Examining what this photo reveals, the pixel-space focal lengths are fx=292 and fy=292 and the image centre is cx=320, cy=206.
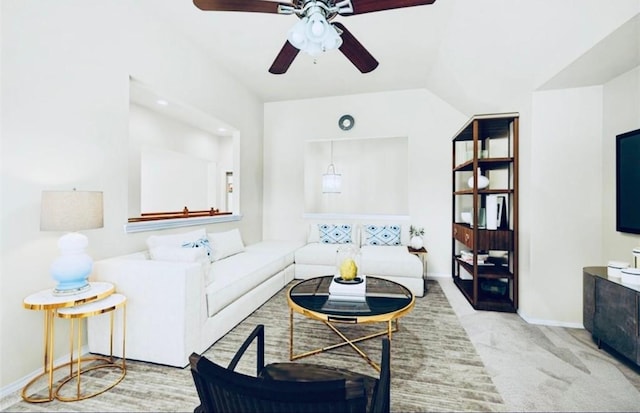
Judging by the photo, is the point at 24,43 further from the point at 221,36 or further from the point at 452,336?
the point at 452,336

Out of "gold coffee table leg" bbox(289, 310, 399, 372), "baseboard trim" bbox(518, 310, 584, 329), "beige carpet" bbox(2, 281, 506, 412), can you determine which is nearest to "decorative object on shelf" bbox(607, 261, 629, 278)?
"baseboard trim" bbox(518, 310, 584, 329)

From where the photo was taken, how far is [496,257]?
3863 mm

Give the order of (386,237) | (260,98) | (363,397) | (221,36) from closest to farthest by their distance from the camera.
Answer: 1. (363,397)
2. (221,36)
3. (386,237)
4. (260,98)

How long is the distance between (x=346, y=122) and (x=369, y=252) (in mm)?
2342

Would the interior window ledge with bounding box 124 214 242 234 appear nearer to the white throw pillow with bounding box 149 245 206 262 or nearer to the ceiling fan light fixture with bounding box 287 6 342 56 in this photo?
the white throw pillow with bounding box 149 245 206 262

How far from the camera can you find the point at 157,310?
2.14m

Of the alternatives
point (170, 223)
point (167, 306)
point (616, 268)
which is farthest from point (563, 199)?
→ point (170, 223)

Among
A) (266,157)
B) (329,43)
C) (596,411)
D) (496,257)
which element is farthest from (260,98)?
(596,411)

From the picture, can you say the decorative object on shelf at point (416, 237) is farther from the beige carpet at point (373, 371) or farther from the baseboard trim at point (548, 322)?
the baseboard trim at point (548, 322)

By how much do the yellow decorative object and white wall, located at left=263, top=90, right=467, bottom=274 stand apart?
2585 millimetres

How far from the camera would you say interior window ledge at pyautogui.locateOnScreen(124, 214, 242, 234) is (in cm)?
282

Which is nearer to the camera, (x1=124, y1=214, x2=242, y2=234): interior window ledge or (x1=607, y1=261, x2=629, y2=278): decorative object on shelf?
(x1=607, y1=261, x2=629, y2=278): decorative object on shelf

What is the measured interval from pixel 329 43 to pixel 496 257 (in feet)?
11.3

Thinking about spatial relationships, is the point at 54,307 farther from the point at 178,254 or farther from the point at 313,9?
the point at 313,9
